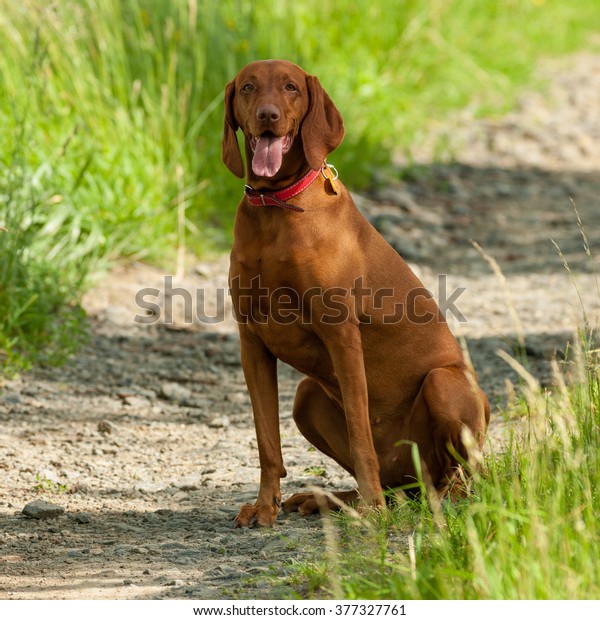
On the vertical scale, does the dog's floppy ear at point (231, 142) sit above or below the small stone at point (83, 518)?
above

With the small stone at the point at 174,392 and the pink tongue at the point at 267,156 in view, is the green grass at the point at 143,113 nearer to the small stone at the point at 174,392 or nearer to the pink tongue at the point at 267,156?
the small stone at the point at 174,392

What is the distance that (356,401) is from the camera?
3.69 meters

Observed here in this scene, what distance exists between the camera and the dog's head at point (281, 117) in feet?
12.0

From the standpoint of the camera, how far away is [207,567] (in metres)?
3.38

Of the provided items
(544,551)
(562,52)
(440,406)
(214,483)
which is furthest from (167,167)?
(562,52)

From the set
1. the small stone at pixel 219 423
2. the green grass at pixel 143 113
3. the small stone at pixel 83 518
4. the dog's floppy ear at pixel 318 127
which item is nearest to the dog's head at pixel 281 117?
the dog's floppy ear at pixel 318 127

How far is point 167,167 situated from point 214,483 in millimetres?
3584

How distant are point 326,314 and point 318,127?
0.70 metres

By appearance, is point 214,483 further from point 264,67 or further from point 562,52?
point 562,52

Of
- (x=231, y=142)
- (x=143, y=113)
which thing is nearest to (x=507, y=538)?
(x=231, y=142)

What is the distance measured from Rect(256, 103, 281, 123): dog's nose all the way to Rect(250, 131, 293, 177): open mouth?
3.2 inches

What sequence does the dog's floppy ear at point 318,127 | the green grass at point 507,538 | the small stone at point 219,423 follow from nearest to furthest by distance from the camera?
the green grass at point 507,538 < the dog's floppy ear at point 318,127 < the small stone at point 219,423

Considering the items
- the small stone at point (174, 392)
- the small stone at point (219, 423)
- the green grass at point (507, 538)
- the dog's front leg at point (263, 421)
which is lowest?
the green grass at point (507, 538)

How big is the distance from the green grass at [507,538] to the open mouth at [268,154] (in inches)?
48.8
